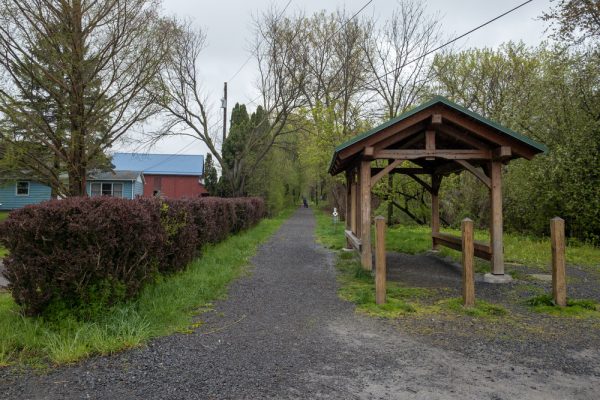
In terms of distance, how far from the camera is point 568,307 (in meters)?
6.45

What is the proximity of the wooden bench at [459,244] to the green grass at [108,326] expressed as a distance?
17.3ft

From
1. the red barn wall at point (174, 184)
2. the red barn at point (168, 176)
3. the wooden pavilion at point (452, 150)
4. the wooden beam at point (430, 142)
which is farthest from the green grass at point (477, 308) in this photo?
the red barn wall at point (174, 184)

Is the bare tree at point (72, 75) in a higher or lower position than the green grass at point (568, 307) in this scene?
higher

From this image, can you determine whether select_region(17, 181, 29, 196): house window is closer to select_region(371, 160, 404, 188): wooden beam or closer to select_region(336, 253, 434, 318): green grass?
select_region(336, 253, 434, 318): green grass

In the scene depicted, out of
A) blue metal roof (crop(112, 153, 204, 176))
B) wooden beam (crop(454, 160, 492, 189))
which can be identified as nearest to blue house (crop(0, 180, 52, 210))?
blue metal roof (crop(112, 153, 204, 176))

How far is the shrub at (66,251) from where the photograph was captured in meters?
4.75

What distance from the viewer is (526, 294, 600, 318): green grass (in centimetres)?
622

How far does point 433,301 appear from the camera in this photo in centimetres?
694

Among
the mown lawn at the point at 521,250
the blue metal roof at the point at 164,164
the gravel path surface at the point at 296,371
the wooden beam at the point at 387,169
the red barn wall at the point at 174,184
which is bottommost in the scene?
the gravel path surface at the point at 296,371

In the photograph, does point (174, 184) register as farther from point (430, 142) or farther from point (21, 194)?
point (430, 142)

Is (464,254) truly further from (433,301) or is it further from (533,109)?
(533,109)

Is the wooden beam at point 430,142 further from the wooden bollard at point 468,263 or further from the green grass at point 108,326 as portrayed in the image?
the green grass at point 108,326

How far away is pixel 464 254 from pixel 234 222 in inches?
437

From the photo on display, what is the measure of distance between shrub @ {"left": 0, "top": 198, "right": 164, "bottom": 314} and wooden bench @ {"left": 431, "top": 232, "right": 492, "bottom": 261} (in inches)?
273
